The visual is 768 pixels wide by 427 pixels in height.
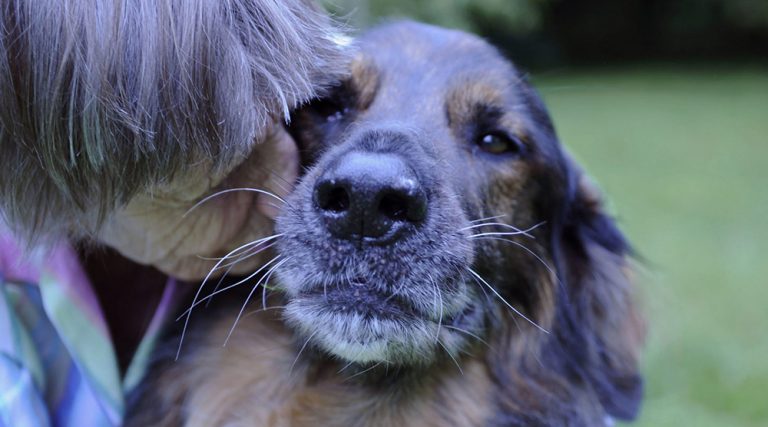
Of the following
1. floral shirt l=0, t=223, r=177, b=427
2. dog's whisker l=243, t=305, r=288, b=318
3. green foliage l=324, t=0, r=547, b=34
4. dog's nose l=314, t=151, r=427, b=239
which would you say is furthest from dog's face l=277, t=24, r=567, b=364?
green foliage l=324, t=0, r=547, b=34

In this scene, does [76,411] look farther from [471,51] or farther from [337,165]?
[471,51]

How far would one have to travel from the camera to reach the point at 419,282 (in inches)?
86.0

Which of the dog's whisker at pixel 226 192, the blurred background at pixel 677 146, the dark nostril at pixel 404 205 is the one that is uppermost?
the dark nostril at pixel 404 205

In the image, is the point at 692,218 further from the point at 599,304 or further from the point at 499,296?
the point at 499,296

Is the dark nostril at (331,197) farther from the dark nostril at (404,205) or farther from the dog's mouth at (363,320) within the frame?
the dog's mouth at (363,320)

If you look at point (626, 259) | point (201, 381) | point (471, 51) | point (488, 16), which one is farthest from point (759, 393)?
point (488, 16)

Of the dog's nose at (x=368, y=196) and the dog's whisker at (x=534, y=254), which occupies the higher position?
the dog's nose at (x=368, y=196)

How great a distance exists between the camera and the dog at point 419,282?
2146 mm

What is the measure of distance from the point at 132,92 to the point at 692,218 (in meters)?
7.97

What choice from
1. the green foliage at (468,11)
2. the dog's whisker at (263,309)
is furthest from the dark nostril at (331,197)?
the green foliage at (468,11)

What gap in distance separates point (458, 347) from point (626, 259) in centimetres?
101

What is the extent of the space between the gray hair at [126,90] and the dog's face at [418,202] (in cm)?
30

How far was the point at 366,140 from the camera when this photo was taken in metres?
2.20

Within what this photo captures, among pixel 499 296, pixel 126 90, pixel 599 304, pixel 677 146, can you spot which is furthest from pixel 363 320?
pixel 677 146
